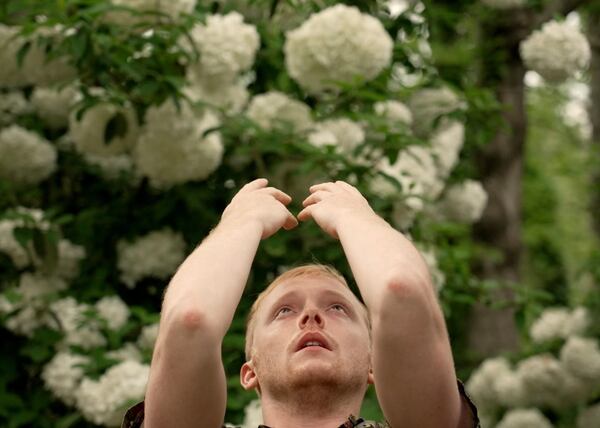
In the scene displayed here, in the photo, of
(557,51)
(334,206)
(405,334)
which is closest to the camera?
(405,334)

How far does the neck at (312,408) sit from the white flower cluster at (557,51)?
3.13m

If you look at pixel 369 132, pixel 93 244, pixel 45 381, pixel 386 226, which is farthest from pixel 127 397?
pixel 386 226

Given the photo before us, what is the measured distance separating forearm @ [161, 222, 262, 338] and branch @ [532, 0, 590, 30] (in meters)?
4.05

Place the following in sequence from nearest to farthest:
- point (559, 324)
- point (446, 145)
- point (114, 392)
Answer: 1. point (114, 392)
2. point (446, 145)
3. point (559, 324)

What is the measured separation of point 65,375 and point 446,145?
70.6 inches

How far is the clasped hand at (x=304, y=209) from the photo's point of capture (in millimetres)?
1724

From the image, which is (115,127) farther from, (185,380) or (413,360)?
(413,360)

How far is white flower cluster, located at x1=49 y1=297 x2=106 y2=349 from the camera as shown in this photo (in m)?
3.86

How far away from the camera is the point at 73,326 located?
3.87 metres

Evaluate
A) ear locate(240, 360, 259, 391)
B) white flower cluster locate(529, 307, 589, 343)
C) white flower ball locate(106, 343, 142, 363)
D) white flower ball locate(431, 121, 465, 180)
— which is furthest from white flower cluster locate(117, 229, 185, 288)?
ear locate(240, 360, 259, 391)

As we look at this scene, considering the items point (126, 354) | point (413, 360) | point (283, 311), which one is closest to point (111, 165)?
point (126, 354)

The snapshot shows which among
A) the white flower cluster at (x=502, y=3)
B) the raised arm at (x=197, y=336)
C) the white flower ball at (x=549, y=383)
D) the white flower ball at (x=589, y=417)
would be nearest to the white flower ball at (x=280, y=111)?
the white flower cluster at (x=502, y=3)

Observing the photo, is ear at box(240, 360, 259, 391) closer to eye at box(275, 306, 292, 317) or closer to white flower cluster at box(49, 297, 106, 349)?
eye at box(275, 306, 292, 317)

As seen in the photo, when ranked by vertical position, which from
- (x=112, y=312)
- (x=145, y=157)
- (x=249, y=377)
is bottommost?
(x=112, y=312)
